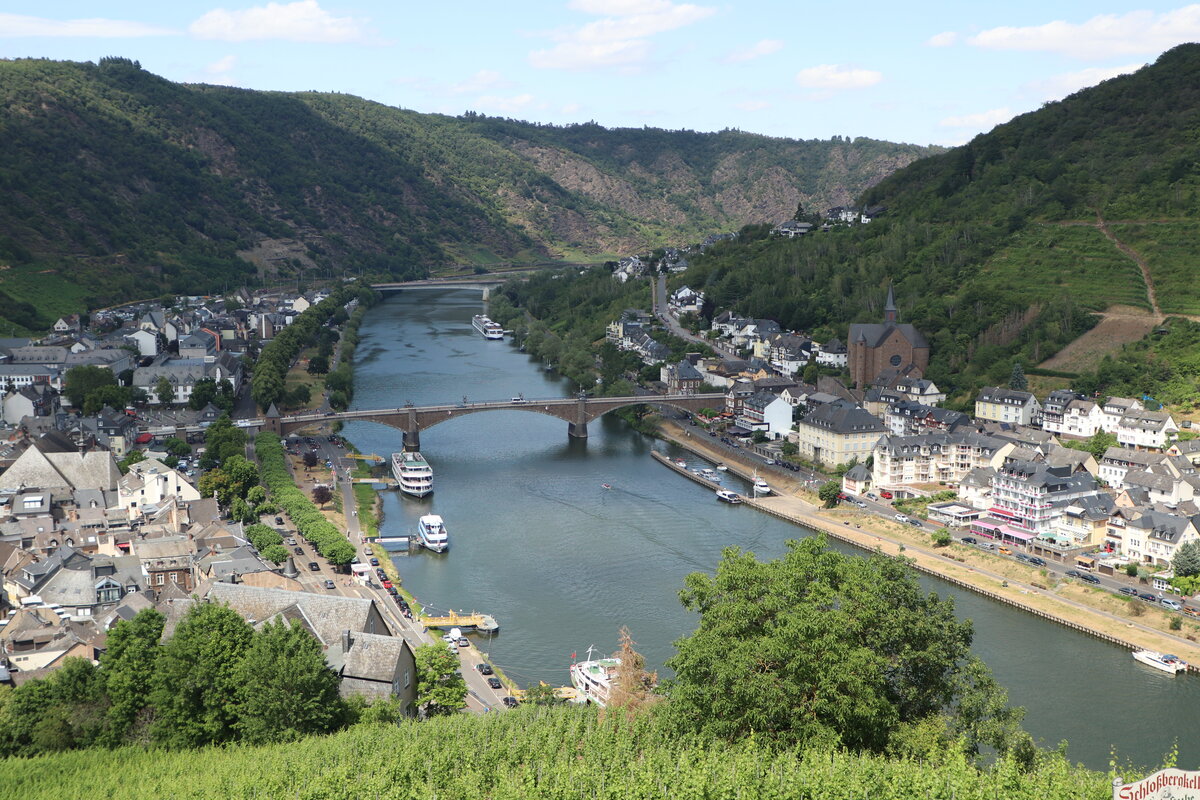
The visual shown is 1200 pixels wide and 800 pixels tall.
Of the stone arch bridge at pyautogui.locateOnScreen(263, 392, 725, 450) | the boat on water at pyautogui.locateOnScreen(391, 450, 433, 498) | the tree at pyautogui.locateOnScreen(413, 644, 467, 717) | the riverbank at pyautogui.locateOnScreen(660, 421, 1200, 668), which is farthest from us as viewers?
the stone arch bridge at pyautogui.locateOnScreen(263, 392, 725, 450)

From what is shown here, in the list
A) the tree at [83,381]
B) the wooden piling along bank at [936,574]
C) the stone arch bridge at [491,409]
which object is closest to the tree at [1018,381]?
the stone arch bridge at [491,409]

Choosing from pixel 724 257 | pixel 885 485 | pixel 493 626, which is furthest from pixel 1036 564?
pixel 724 257

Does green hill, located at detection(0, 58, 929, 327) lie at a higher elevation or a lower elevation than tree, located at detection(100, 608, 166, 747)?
higher

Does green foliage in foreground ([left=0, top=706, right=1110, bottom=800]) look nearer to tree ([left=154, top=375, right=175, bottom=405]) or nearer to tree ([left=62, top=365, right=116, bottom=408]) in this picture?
tree ([left=62, top=365, right=116, bottom=408])

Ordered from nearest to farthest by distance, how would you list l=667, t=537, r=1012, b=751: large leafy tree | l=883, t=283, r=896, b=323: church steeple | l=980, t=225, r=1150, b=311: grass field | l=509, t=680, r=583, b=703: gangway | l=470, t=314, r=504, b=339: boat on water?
1. l=667, t=537, r=1012, b=751: large leafy tree
2. l=509, t=680, r=583, b=703: gangway
3. l=980, t=225, r=1150, b=311: grass field
4. l=883, t=283, r=896, b=323: church steeple
5. l=470, t=314, r=504, b=339: boat on water

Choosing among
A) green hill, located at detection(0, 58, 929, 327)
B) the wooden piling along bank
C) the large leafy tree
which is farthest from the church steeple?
green hill, located at detection(0, 58, 929, 327)

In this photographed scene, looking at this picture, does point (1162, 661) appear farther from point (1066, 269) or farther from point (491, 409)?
point (1066, 269)
